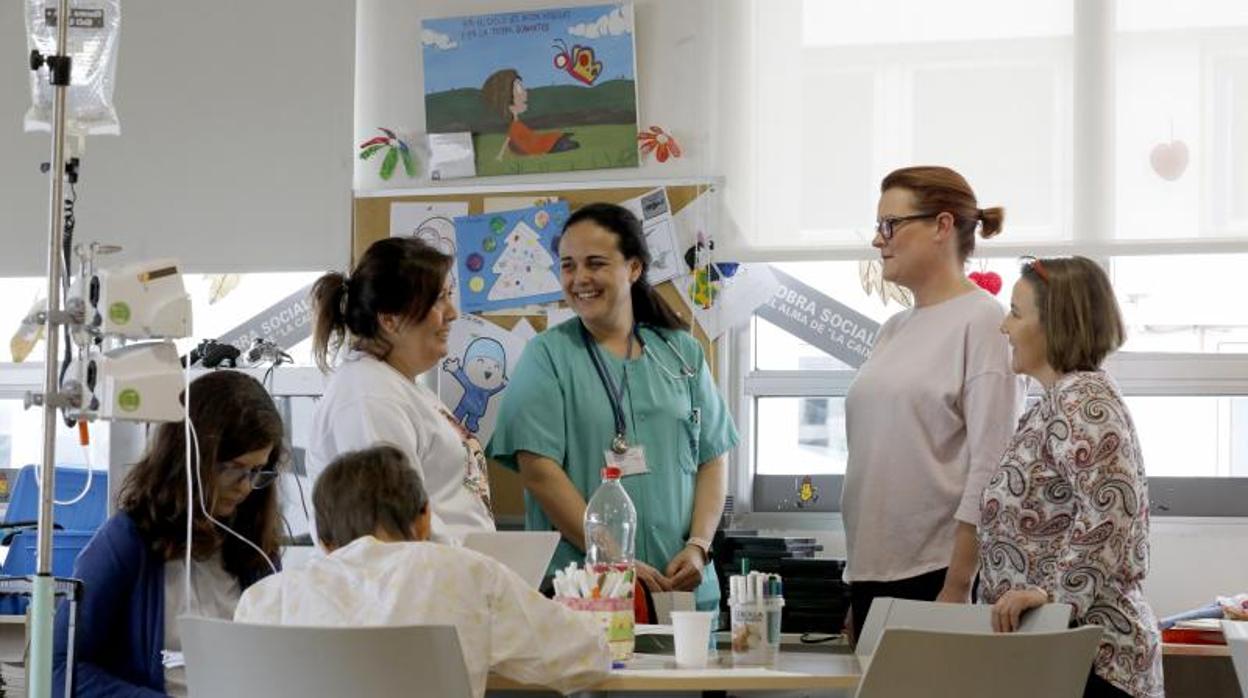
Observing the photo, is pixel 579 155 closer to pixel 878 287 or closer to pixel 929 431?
pixel 878 287

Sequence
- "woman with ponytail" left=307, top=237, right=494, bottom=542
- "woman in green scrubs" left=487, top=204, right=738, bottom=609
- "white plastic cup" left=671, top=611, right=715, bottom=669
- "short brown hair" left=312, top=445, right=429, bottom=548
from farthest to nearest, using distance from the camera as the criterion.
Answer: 1. "woman in green scrubs" left=487, top=204, right=738, bottom=609
2. "woman with ponytail" left=307, top=237, right=494, bottom=542
3. "white plastic cup" left=671, top=611, right=715, bottom=669
4. "short brown hair" left=312, top=445, right=429, bottom=548

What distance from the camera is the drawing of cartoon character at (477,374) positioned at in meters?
4.74

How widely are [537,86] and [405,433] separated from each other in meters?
1.90

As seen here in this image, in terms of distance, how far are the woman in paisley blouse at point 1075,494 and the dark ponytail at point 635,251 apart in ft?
3.42

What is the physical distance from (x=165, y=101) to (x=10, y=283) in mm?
792

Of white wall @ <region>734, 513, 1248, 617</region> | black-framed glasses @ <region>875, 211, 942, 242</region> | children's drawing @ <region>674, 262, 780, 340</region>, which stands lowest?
white wall @ <region>734, 513, 1248, 617</region>

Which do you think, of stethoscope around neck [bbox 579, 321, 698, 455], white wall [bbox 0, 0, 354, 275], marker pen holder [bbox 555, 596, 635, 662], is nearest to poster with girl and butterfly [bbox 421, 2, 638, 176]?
white wall [bbox 0, 0, 354, 275]

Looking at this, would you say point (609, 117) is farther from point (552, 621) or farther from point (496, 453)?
point (552, 621)

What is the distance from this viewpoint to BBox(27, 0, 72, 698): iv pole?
91.7 inches

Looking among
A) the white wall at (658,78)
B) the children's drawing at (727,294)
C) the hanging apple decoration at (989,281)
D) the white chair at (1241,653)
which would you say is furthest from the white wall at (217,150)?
the white chair at (1241,653)

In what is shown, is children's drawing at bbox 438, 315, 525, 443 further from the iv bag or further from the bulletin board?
the iv bag

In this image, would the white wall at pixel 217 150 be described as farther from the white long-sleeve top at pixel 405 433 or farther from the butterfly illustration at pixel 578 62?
the white long-sleeve top at pixel 405 433

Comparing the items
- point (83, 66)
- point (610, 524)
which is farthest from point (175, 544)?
point (610, 524)

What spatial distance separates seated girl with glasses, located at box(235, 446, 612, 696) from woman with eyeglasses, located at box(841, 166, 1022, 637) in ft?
3.99
